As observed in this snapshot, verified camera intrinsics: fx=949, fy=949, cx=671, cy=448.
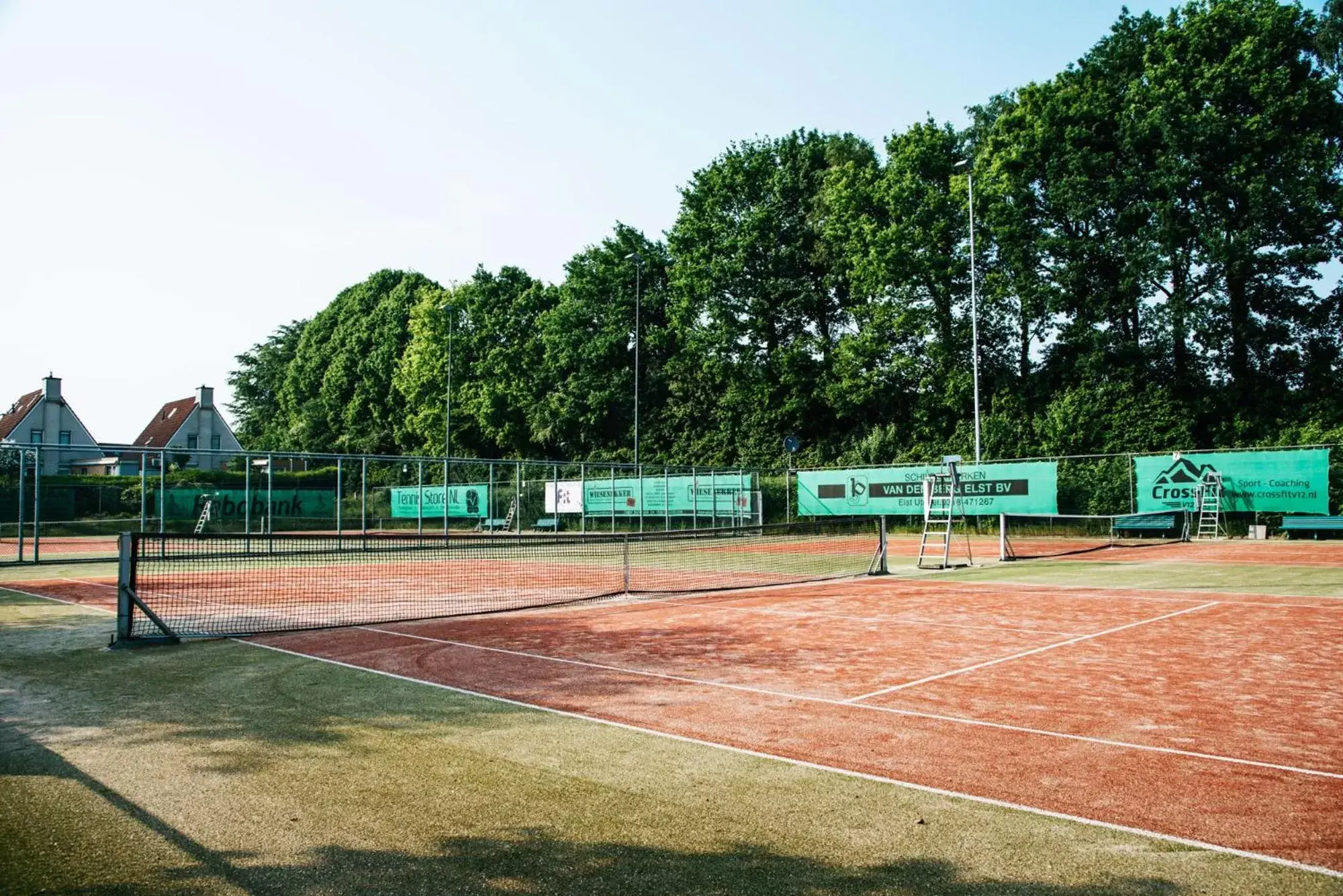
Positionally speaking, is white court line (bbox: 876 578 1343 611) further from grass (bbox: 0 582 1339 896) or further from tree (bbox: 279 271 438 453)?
tree (bbox: 279 271 438 453)

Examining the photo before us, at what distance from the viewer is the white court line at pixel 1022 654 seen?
7.48 m

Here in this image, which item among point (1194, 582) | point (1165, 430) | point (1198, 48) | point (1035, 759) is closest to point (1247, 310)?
point (1165, 430)

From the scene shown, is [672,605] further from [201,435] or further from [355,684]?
[201,435]

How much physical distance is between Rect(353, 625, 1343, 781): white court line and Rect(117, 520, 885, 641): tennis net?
3.52 metres

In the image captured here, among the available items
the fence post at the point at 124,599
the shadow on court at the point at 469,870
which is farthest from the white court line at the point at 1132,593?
the fence post at the point at 124,599

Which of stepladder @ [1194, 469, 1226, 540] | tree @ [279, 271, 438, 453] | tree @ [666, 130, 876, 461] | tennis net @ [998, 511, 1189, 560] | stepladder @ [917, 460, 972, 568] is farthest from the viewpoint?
tree @ [279, 271, 438, 453]

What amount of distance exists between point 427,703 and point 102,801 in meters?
2.56

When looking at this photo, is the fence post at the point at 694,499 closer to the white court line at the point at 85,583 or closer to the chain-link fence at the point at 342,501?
the chain-link fence at the point at 342,501

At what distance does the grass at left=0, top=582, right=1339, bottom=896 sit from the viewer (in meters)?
3.79

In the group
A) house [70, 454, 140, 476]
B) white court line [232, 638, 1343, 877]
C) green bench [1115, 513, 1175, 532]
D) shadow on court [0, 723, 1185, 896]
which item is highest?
house [70, 454, 140, 476]

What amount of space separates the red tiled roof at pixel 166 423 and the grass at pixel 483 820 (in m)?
77.1

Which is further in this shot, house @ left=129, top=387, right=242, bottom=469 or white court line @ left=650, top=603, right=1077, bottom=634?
house @ left=129, top=387, right=242, bottom=469

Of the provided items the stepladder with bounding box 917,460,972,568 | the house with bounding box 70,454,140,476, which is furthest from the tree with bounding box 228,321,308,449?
the stepladder with bounding box 917,460,972,568

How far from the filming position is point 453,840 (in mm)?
4230
